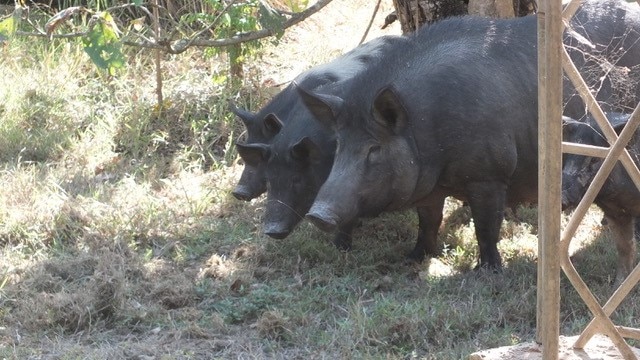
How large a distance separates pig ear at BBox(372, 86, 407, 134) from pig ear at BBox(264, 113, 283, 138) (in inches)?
45.3

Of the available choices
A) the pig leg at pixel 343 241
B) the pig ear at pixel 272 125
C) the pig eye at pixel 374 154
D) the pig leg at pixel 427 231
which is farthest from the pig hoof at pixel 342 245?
the pig eye at pixel 374 154

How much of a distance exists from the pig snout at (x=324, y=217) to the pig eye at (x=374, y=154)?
0.44m

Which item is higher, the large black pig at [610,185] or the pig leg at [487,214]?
the large black pig at [610,185]

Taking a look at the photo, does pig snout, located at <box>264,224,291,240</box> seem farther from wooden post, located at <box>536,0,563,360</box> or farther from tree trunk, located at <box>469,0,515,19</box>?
wooden post, located at <box>536,0,563,360</box>

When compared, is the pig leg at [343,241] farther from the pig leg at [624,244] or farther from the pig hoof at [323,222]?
the pig leg at [624,244]

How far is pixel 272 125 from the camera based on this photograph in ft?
24.1

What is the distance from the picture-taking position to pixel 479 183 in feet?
21.5

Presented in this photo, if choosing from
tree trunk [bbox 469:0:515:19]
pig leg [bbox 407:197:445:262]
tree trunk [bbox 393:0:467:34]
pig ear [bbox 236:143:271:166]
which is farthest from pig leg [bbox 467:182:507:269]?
tree trunk [bbox 393:0:467:34]

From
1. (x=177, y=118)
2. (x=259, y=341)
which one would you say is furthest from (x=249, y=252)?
(x=177, y=118)

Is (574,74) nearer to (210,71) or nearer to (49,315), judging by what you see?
(49,315)

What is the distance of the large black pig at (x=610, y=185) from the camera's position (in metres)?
5.66

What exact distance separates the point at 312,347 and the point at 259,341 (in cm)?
31

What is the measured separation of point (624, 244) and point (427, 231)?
1.38 metres

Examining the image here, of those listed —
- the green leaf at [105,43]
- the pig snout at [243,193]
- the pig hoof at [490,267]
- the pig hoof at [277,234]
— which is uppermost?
the green leaf at [105,43]
